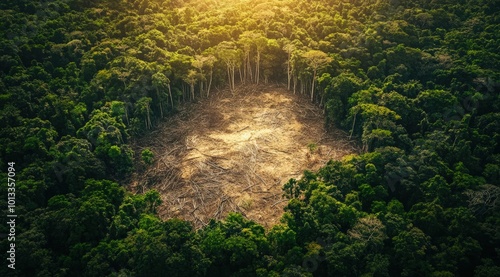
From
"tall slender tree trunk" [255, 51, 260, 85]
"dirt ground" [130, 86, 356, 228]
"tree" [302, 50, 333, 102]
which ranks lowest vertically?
"dirt ground" [130, 86, 356, 228]

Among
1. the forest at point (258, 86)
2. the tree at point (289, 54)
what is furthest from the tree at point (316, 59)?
the tree at point (289, 54)

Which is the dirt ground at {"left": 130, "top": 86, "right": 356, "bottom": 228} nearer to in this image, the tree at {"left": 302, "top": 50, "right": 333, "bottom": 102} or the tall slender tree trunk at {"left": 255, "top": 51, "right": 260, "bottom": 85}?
the tall slender tree trunk at {"left": 255, "top": 51, "right": 260, "bottom": 85}

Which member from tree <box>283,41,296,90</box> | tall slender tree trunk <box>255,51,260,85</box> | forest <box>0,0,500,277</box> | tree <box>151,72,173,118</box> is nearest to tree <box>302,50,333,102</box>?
forest <box>0,0,500,277</box>

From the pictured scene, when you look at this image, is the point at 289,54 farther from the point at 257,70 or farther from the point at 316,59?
the point at 316,59

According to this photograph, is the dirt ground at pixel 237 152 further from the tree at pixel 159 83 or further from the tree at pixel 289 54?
the tree at pixel 159 83

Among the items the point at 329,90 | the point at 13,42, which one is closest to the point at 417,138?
the point at 329,90

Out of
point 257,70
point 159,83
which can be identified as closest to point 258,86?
point 257,70

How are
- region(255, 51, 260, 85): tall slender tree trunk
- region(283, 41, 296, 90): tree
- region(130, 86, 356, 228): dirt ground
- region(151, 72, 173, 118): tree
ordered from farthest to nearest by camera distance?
region(255, 51, 260, 85): tall slender tree trunk < region(283, 41, 296, 90): tree < region(151, 72, 173, 118): tree < region(130, 86, 356, 228): dirt ground
